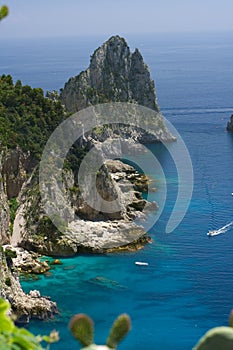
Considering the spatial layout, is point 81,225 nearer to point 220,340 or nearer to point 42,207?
point 42,207

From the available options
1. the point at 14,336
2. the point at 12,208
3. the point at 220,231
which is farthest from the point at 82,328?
the point at 220,231

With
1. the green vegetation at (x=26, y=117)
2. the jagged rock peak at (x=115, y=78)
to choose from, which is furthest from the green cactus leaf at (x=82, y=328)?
the jagged rock peak at (x=115, y=78)

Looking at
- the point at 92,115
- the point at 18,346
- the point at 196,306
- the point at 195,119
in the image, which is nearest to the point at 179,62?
the point at 195,119

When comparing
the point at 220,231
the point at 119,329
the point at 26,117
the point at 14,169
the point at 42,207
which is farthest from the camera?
the point at 26,117

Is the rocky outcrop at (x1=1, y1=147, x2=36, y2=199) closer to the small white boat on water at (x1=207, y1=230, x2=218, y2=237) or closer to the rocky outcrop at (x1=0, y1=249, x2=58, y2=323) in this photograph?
the rocky outcrop at (x1=0, y1=249, x2=58, y2=323)

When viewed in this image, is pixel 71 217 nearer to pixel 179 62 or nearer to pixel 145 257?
pixel 145 257

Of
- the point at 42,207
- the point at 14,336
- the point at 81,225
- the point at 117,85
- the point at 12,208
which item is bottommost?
the point at 81,225
